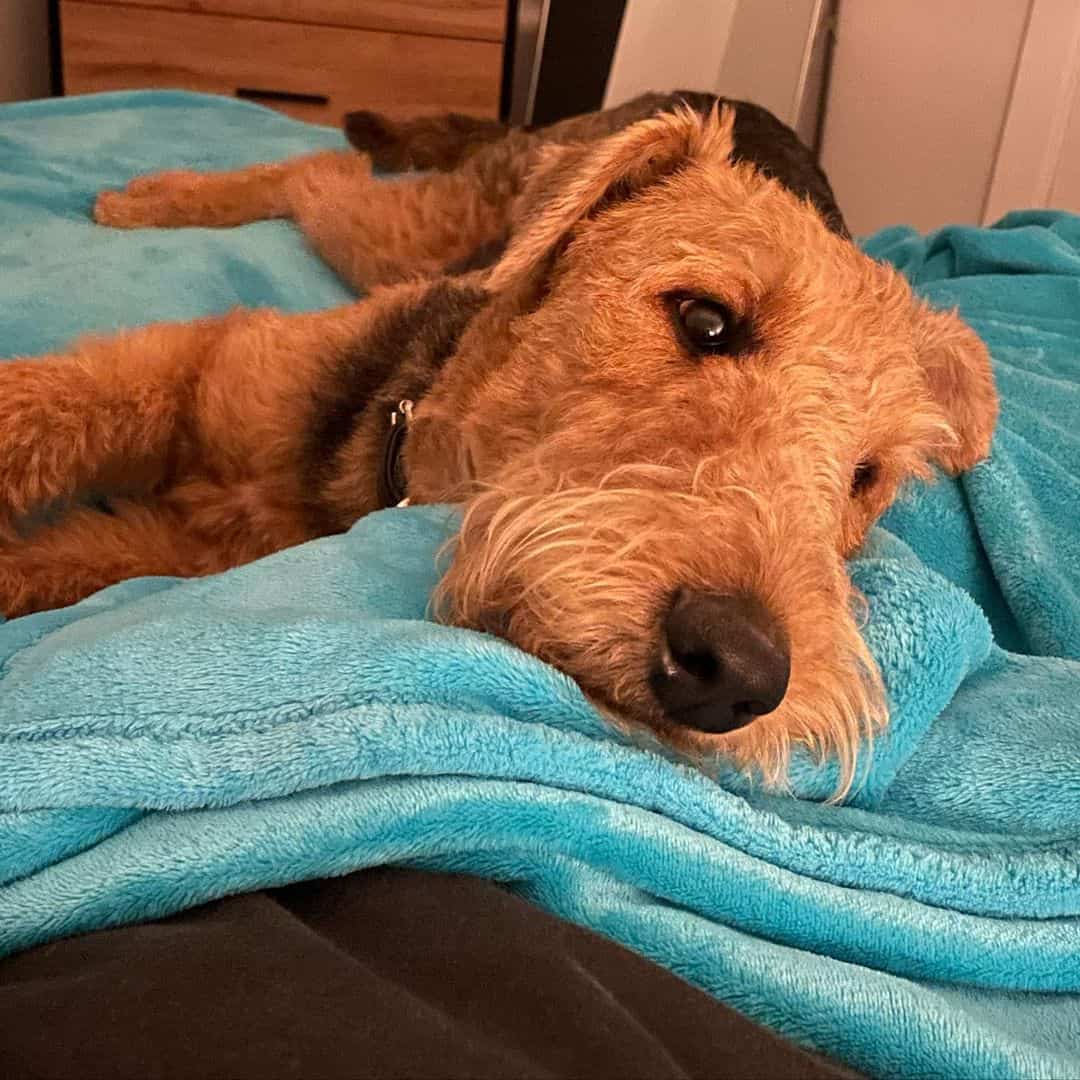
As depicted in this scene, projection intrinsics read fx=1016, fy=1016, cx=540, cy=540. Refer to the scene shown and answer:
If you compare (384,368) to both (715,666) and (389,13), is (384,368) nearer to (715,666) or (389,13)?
(715,666)

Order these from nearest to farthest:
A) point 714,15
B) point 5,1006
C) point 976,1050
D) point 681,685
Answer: point 5,1006, point 976,1050, point 681,685, point 714,15

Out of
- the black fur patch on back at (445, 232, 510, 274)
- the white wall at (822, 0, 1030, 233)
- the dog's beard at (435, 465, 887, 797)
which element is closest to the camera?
the dog's beard at (435, 465, 887, 797)

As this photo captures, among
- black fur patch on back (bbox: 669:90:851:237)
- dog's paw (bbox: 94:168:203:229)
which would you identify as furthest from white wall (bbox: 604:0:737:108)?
dog's paw (bbox: 94:168:203:229)

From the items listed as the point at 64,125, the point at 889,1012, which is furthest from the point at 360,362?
the point at 64,125

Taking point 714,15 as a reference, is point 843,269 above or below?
below

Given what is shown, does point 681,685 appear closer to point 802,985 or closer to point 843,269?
point 802,985

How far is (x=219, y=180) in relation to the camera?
10.0 ft

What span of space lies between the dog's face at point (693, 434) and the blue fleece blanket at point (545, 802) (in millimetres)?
83

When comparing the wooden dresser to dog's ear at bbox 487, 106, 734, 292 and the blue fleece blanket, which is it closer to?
dog's ear at bbox 487, 106, 734, 292

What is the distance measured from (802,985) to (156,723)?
1.88 ft

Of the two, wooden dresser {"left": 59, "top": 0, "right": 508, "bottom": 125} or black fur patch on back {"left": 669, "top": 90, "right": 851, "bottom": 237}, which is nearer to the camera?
black fur patch on back {"left": 669, "top": 90, "right": 851, "bottom": 237}

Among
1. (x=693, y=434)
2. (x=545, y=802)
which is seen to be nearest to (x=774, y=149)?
(x=693, y=434)

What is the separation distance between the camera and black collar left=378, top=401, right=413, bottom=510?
5.47 ft

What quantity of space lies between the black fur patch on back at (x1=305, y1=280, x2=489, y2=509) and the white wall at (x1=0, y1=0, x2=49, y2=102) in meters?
Answer: 4.33
